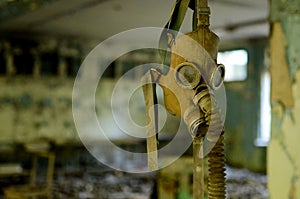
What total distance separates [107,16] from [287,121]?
15.1 ft

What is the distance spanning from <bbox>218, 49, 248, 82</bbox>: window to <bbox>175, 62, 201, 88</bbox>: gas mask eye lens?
7.99 metres

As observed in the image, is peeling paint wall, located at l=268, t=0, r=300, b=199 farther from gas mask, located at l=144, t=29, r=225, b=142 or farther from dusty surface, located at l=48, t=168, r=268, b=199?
dusty surface, located at l=48, t=168, r=268, b=199

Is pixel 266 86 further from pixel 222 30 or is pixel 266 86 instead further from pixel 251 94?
pixel 222 30

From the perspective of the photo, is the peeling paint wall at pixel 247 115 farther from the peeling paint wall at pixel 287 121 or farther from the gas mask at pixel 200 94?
the gas mask at pixel 200 94

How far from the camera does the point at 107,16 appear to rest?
591cm

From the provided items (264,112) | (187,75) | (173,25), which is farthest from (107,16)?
(187,75)

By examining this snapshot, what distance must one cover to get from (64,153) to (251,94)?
14.1 ft

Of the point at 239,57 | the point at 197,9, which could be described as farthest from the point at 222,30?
the point at 197,9

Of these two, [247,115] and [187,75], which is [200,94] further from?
[247,115]

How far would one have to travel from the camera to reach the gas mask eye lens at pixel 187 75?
0.99 m

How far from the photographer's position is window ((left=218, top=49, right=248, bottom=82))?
29.3ft

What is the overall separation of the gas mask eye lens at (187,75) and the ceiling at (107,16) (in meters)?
3.41

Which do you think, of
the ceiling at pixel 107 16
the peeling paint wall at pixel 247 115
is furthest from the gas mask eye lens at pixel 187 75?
the peeling paint wall at pixel 247 115

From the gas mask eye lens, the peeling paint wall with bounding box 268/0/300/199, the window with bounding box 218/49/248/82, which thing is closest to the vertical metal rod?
the gas mask eye lens
